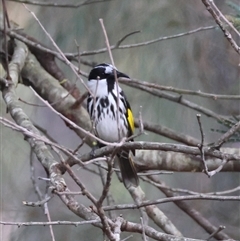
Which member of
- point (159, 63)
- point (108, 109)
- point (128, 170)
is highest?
point (159, 63)

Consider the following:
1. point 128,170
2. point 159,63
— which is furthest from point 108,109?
point 159,63

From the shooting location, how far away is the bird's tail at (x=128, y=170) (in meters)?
2.86

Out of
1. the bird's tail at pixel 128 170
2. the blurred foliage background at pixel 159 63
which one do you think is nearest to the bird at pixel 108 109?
the bird's tail at pixel 128 170

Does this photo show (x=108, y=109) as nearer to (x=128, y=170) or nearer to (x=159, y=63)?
(x=128, y=170)

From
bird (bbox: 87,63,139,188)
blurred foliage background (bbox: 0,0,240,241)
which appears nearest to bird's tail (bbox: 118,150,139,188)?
bird (bbox: 87,63,139,188)

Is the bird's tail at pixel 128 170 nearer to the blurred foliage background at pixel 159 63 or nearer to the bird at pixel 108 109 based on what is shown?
the bird at pixel 108 109

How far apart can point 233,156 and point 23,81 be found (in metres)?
1.98

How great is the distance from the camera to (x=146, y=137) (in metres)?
3.68

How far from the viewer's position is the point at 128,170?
2.90 meters

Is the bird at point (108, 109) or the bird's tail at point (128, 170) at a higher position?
the bird at point (108, 109)

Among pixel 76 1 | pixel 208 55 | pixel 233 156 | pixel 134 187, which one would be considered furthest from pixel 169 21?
pixel 233 156

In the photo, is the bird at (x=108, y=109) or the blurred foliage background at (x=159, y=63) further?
the blurred foliage background at (x=159, y=63)

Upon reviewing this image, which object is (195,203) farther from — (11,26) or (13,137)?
(11,26)

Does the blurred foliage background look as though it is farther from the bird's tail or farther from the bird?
the bird's tail
